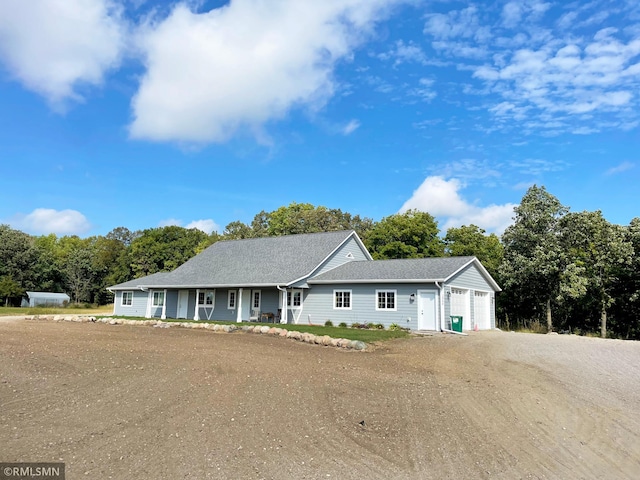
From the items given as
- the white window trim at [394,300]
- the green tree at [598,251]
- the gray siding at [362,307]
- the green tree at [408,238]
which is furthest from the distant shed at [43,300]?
the green tree at [598,251]

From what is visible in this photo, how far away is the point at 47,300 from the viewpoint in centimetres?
5466

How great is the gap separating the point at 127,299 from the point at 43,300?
89.8ft

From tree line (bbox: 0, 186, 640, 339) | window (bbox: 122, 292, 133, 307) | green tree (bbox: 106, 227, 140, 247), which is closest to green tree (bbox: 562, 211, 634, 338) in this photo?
tree line (bbox: 0, 186, 640, 339)

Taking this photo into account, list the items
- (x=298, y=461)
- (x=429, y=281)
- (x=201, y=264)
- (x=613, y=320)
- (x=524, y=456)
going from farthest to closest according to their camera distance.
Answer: (x=201, y=264) → (x=613, y=320) → (x=429, y=281) → (x=524, y=456) → (x=298, y=461)

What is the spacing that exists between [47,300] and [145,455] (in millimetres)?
58343

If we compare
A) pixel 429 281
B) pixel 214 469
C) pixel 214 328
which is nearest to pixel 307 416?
pixel 214 469

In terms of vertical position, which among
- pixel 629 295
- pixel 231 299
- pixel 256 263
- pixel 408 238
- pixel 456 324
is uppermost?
pixel 408 238

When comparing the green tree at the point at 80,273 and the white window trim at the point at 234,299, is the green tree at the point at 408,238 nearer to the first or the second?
the white window trim at the point at 234,299

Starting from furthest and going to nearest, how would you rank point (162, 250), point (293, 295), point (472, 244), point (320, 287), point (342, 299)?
point (162, 250), point (472, 244), point (293, 295), point (320, 287), point (342, 299)

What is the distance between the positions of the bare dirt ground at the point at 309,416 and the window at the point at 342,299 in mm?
12596

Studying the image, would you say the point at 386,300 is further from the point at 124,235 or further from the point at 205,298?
the point at 124,235

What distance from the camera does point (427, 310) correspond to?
21.8 meters

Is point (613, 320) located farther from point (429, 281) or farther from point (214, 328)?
point (214, 328)

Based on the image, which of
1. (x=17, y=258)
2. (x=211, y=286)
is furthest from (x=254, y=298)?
(x=17, y=258)
